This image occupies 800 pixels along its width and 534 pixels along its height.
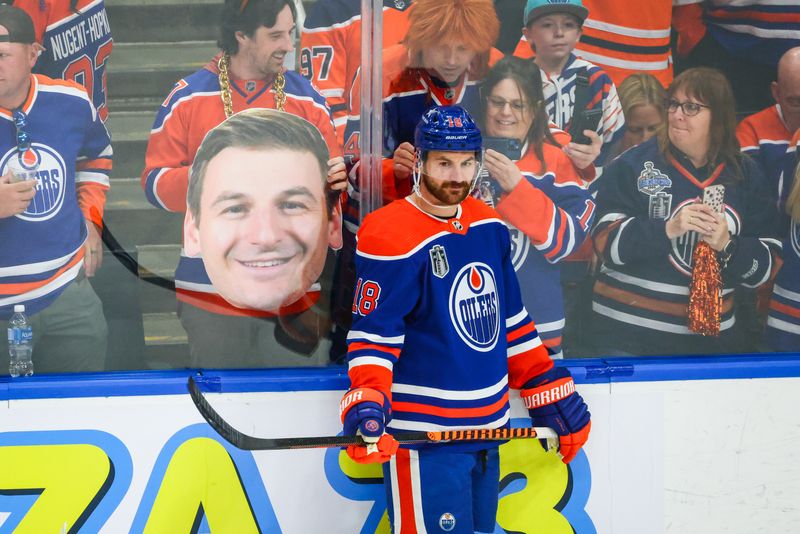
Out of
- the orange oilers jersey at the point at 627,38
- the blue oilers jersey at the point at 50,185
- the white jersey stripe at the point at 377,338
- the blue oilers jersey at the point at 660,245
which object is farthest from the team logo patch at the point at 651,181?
the blue oilers jersey at the point at 50,185

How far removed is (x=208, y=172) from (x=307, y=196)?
277 millimetres

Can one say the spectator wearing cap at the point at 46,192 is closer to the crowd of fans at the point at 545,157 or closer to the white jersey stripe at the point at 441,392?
the crowd of fans at the point at 545,157

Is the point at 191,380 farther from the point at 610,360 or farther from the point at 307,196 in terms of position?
the point at 610,360

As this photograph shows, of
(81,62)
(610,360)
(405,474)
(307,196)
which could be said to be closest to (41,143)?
(81,62)

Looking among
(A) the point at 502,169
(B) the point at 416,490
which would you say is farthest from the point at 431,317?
(A) the point at 502,169

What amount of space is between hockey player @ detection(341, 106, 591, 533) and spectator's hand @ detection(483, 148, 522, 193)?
25 cm

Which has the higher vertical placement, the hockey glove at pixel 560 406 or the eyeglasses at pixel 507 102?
the eyeglasses at pixel 507 102

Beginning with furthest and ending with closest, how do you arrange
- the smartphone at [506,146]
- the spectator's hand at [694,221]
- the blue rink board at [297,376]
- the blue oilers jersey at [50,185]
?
the spectator's hand at [694,221] < the smartphone at [506,146] < the blue rink board at [297,376] < the blue oilers jersey at [50,185]

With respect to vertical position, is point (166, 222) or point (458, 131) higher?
point (458, 131)

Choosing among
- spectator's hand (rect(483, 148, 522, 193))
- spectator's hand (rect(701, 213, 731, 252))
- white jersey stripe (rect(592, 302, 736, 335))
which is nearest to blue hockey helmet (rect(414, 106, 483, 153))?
spectator's hand (rect(483, 148, 522, 193))

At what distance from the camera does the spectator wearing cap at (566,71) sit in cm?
292

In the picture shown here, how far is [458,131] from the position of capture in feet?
8.71

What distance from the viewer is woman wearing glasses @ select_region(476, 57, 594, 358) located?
9.68ft

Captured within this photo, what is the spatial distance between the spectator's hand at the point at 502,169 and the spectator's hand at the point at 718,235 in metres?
0.61
